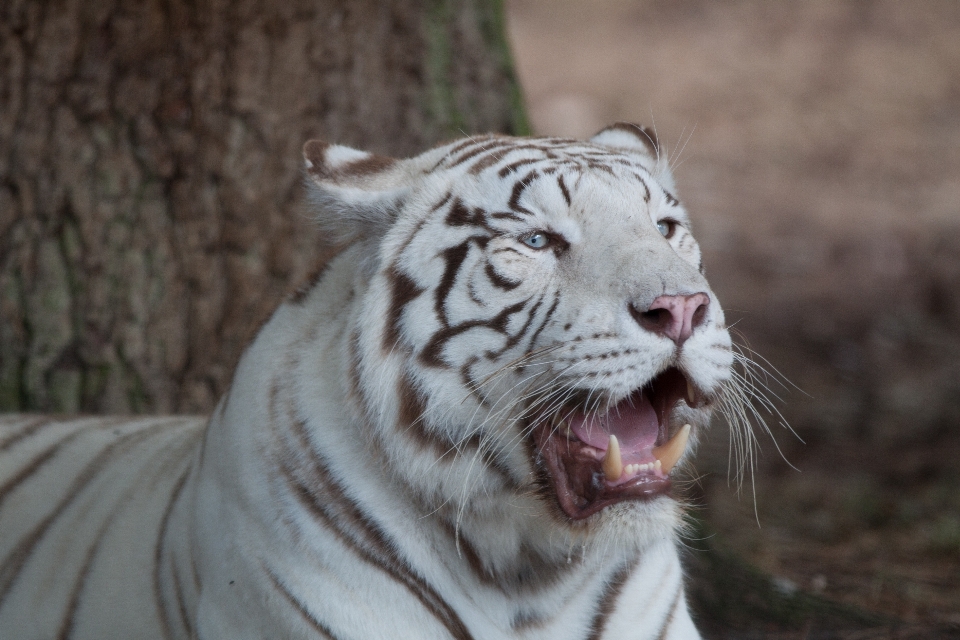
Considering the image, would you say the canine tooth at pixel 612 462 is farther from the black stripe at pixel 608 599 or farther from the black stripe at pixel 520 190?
the black stripe at pixel 520 190

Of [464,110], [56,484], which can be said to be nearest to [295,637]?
[56,484]

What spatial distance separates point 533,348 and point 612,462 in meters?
0.24

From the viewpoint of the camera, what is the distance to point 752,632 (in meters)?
2.92

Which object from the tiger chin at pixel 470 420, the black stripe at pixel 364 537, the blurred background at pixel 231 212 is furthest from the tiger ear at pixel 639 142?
the black stripe at pixel 364 537

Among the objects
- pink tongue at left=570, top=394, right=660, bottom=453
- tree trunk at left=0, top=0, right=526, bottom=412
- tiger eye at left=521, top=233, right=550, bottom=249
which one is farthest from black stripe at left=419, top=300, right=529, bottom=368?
tree trunk at left=0, top=0, right=526, bottom=412

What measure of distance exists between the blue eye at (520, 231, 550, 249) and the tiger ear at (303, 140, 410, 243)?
0.27 m

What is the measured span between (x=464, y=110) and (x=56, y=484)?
1723mm

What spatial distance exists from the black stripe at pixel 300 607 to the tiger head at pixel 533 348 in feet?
0.90

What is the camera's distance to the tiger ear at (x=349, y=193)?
1928 mm

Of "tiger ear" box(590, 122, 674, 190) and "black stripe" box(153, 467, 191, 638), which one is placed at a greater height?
"tiger ear" box(590, 122, 674, 190)

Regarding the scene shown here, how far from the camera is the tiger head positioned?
1.71 meters

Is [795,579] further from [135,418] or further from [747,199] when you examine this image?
[747,199]

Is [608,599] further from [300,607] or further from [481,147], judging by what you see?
[481,147]

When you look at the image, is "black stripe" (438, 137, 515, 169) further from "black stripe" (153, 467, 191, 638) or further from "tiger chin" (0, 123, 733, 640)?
"black stripe" (153, 467, 191, 638)
